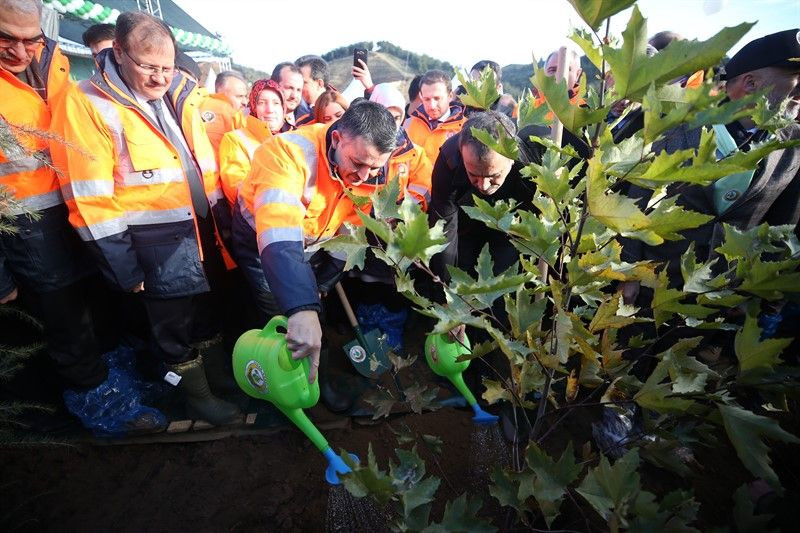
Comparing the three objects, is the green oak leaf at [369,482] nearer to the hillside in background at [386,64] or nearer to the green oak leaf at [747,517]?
the green oak leaf at [747,517]

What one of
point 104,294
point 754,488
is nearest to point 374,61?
point 104,294

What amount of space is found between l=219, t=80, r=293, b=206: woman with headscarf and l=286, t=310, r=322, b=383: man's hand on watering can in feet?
3.89

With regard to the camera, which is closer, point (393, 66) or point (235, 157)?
point (235, 157)

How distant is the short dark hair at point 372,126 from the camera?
5.61ft

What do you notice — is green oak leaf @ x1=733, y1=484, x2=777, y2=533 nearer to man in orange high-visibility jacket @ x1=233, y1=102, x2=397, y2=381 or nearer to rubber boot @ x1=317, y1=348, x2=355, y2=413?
man in orange high-visibility jacket @ x1=233, y1=102, x2=397, y2=381

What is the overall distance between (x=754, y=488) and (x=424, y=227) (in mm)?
1393

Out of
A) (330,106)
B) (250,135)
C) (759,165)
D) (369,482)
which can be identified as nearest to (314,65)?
(330,106)

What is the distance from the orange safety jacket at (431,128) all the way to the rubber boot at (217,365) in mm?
2476

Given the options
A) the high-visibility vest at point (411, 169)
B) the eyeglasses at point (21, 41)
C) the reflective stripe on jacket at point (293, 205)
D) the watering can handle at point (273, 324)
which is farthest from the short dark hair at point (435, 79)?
the watering can handle at point (273, 324)

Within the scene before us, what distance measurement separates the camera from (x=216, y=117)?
2.95m

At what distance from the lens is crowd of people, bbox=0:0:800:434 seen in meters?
1.73

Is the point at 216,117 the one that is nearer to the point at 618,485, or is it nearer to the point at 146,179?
the point at 146,179

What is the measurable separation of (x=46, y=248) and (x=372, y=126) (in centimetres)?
167

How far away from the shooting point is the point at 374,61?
22438mm
